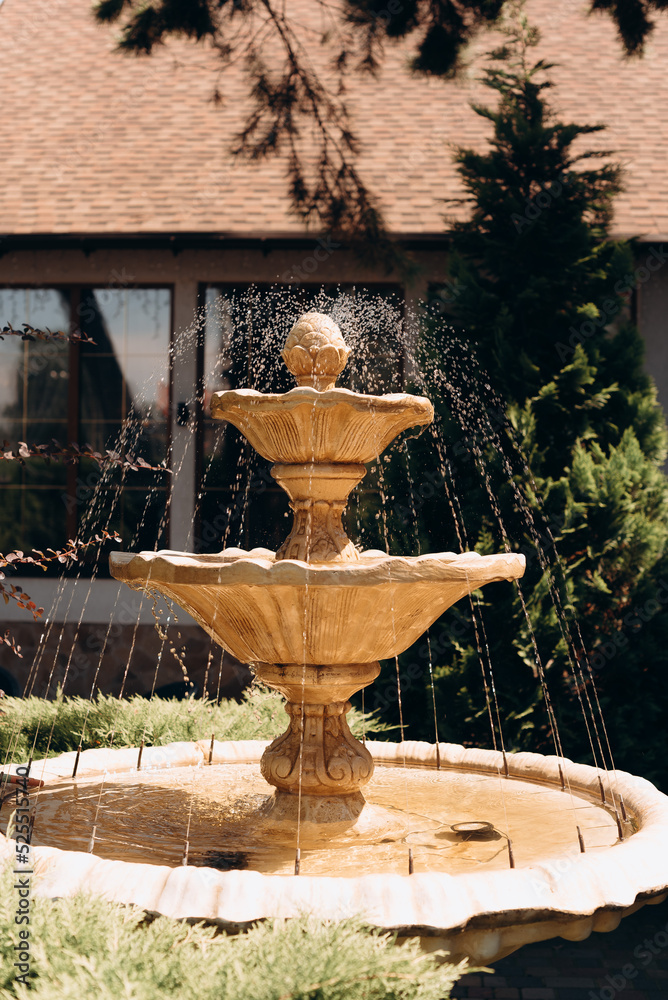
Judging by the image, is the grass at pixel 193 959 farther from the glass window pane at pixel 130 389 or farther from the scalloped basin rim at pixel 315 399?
the glass window pane at pixel 130 389

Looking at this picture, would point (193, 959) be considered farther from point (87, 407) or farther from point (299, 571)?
point (87, 407)

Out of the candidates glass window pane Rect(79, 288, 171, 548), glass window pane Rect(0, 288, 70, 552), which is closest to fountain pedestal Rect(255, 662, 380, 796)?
glass window pane Rect(79, 288, 171, 548)

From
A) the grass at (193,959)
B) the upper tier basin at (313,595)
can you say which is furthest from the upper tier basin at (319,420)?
the grass at (193,959)

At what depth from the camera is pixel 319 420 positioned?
4250mm

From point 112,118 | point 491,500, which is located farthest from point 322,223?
point 112,118

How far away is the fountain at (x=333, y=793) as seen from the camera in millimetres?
3105

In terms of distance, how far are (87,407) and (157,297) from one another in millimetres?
1558

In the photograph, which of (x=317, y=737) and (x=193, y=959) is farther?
(x=317, y=737)

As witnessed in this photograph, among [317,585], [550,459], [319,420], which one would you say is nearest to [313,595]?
[317,585]

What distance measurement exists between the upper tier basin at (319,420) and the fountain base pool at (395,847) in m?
1.79

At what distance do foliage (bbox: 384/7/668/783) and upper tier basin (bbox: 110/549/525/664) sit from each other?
9.05ft

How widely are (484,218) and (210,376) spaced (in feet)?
13.1

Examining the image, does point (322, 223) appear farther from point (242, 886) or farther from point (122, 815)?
point (242, 886)

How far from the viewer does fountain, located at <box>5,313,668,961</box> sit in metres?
3.11
